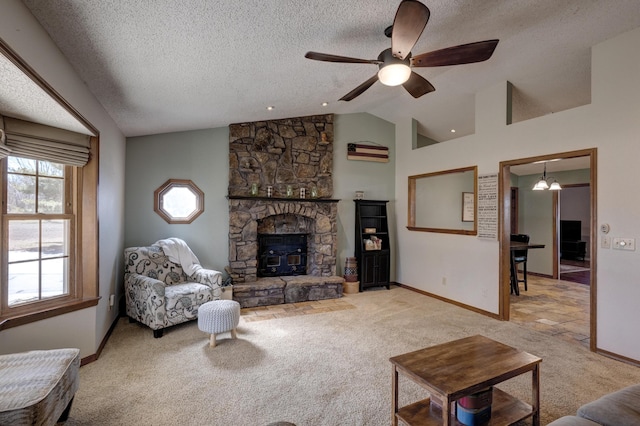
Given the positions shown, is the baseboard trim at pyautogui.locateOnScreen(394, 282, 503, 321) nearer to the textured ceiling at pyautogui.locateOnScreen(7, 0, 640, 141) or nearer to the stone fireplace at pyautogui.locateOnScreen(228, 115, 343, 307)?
the stone fireplace at pyautogui.locateOnScreen(228, 115, 343, 307)

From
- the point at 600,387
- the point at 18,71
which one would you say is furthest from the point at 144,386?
the point at 600,387

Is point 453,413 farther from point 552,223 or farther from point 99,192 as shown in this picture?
point 552,223

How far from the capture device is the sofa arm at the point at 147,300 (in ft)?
11.0

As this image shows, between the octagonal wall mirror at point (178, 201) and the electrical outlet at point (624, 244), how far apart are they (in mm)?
5046

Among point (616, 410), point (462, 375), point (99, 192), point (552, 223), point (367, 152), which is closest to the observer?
point (616, 410)

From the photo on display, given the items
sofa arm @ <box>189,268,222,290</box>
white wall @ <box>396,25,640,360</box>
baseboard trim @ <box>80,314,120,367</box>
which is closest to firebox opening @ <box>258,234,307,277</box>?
sofa arm @ <box>189,268,222,290</box>

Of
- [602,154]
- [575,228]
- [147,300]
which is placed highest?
[602,154]

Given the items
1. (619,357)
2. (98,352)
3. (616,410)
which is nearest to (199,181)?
(98,352)

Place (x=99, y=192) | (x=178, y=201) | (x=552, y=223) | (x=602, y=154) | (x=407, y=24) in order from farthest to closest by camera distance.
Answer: (x=552, y=223)
(x=178, y=201)
(x=602, y=154)
(x=99, y=192)
(x=407, y=24)

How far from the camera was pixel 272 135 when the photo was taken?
516 centimetres

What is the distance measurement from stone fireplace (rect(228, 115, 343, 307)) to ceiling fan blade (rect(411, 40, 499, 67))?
306 centimetres

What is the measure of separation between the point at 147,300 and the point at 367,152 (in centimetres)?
425

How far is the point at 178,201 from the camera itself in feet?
15.5

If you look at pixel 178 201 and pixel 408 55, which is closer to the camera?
pixel 408 55
